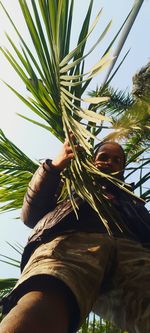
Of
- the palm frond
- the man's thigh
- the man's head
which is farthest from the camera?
the palm frond

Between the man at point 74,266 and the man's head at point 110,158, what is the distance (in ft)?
0.53

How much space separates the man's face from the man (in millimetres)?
167

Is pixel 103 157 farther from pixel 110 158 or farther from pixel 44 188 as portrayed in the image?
pixel 44 188

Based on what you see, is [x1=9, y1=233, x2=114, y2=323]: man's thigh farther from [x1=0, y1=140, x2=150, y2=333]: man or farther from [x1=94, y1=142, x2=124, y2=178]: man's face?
[x1=94, y1=142, x2=124, y2=178]: man's face

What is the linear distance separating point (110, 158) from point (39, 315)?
3.82 ft

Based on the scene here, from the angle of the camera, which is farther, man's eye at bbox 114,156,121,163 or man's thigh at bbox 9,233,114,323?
man's eye at bbox 114,156,121,163

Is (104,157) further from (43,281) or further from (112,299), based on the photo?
(43,281)

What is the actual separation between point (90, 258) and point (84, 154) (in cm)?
44

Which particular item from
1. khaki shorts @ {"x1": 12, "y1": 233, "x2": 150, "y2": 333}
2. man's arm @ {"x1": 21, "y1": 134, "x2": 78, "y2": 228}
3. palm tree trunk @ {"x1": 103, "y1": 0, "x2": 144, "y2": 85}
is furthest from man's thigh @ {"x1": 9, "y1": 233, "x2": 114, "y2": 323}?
palm tree trunk @ {"x1": 103, "y1": 0, "x2": 144, "y2": 85}

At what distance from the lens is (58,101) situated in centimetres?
210

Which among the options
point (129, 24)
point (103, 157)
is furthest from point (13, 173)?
point (129, 24)

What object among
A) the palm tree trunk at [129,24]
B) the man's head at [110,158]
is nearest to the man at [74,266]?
the man's head at [110,158]

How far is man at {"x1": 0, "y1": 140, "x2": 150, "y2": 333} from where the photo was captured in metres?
1.41

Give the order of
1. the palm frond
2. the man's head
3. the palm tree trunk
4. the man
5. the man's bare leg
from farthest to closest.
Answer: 1. the palm frond
2. the man's head
3. the palm tree trunk
4. the man
5. the man's bare leg
